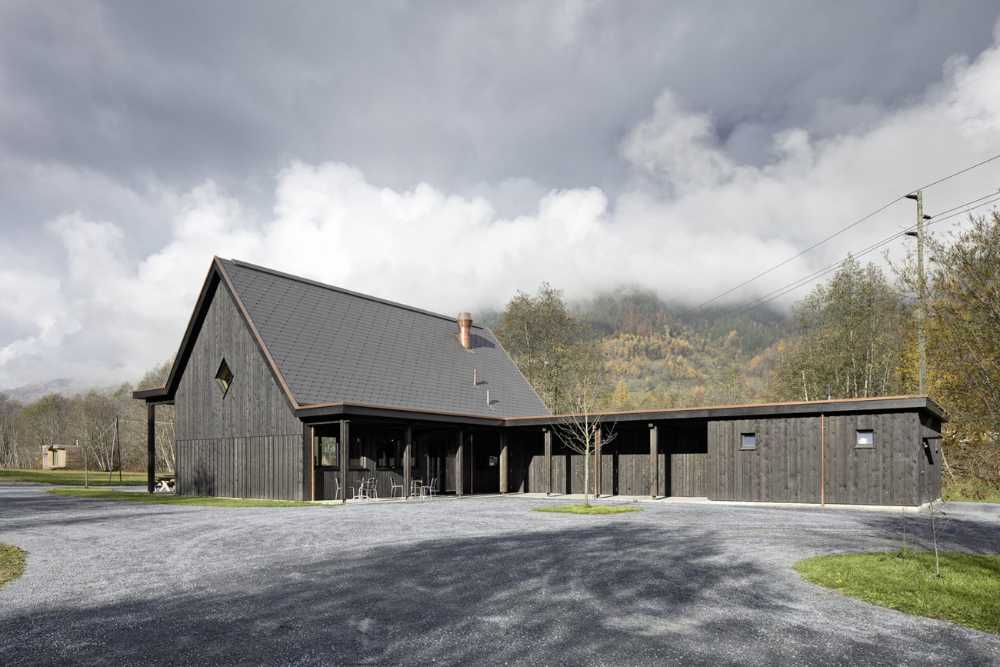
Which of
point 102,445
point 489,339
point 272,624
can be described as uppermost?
point 489,339

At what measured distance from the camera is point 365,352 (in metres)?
→ 26.8

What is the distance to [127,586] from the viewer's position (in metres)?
8.45

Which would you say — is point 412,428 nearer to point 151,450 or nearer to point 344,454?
point 344,454

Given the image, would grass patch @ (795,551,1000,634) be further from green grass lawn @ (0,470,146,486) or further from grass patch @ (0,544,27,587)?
green grass lawn @ (0,470,146,486)

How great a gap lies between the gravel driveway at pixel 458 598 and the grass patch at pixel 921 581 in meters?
0.35

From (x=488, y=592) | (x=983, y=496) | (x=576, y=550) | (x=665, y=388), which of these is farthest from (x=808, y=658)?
(x=665, y=388)

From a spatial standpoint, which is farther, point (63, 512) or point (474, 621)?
point (63, 512)

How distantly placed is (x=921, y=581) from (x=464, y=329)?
26.4 m

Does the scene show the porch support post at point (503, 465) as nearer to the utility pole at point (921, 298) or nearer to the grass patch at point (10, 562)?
the utility pole at point (921, 298)

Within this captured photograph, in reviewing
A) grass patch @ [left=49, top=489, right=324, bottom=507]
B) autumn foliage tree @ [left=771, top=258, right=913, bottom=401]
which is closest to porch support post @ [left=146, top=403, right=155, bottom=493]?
grass patch @ [left=49, top=489, right=324, bottom=507]

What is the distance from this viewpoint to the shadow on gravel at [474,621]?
19.0ft

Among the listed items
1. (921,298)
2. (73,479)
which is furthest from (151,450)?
(921,298)

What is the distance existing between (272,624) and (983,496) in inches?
1005

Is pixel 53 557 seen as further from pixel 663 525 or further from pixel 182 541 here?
pixel 663 525
